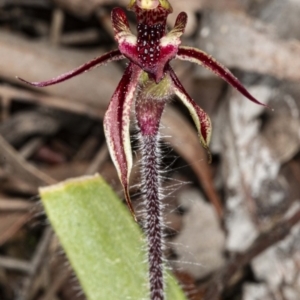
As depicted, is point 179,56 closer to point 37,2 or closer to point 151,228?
point 151,228

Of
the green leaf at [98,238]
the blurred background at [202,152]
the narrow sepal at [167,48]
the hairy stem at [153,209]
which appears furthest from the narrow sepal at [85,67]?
the blurred background at [202,152]

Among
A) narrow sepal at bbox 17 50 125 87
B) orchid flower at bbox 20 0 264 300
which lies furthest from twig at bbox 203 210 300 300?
narrow sepal at bbox 17 50 125 87

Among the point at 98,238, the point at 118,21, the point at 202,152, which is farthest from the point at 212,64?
the point at 202,152

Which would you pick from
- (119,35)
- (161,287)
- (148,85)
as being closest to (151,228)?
(161,287)

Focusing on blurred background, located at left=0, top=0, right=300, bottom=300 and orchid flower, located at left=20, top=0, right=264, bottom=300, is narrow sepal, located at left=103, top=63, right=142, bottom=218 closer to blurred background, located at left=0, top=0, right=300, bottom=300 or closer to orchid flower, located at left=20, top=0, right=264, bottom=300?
orchid flower, located at left=20, top=0, right=264, bottom=300

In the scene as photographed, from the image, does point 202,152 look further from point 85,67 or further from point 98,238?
point 85,67

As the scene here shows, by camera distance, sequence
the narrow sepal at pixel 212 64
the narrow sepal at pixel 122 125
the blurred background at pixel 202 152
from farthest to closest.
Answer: the blurred background at pixel 202 152 → the narrow sepal at pixel 212 64 → the narrow sepal at pixel 122 125

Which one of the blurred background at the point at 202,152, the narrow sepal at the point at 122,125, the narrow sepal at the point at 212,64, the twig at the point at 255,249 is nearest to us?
the narrow sepal at the point at 122,125

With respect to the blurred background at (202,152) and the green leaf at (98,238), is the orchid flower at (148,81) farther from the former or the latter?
the blurred background at (202,152)
